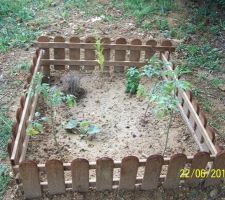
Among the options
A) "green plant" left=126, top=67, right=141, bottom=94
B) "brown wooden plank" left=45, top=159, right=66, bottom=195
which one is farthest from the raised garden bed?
"green plant" left=126, top=67, right=141, bottom=94

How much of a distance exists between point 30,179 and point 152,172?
1.02 metres

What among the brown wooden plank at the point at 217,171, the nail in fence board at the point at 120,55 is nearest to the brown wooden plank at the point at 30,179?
the brown wooden plank at the point at 217,171

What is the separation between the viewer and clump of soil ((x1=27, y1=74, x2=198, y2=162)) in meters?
3.63

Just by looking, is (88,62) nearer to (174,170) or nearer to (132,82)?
(132,82)

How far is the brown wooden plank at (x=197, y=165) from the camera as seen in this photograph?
10.1ft

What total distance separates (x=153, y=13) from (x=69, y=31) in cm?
156

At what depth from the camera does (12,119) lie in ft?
Answer: 13.1

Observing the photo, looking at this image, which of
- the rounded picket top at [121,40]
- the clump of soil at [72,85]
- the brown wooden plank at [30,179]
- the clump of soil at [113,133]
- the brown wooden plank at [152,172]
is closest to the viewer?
the brown wooden plank at [30,179]

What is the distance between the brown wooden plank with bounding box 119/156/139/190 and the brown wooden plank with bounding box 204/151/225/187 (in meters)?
0.68

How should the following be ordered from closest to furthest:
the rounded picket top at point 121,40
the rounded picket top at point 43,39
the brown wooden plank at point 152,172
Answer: the brown wooden plank at point 152,172 → the rounded picket top at point 43,39 → the rounded picket top at point 121,40

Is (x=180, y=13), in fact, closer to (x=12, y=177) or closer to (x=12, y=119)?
(x=12, y=119)

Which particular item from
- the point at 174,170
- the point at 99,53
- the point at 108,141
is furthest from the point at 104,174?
the point at 99,53

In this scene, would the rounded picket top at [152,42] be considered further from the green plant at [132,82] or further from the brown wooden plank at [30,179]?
the brown wooden plank at [30,179]

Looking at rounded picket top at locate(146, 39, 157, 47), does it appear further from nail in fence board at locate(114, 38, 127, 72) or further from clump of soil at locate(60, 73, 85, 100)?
clump of soil at locate(60, 73, 85, 100)
